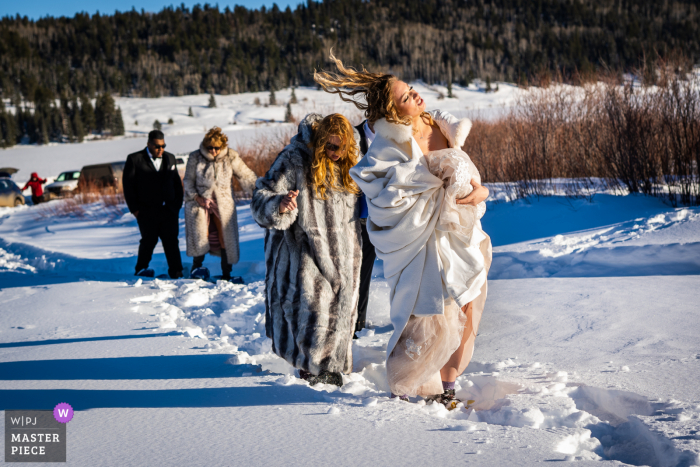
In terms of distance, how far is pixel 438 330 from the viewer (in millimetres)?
2564

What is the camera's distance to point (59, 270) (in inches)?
292

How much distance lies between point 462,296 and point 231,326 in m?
2.29

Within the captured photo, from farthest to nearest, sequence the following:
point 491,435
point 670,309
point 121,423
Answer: point 670,309, point 121,423, point 491,435

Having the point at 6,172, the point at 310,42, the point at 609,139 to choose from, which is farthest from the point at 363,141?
the point at 310,42

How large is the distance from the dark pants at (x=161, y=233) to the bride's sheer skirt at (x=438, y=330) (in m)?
4.27

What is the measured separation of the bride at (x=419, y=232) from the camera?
8.26ft

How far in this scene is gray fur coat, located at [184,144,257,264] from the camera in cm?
575

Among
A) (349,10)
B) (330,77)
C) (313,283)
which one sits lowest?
(313,283)

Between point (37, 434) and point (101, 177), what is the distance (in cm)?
1797

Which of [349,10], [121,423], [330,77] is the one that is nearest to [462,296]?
[330,77]

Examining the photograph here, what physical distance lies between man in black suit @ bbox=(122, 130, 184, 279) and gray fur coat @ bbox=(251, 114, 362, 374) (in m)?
3.35

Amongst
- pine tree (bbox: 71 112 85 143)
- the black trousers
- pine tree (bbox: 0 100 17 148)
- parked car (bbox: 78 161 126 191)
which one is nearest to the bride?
the black trousers

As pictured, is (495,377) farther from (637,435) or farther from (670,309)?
(670,309)

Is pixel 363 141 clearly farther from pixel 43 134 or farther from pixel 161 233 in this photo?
pixel 43 134
